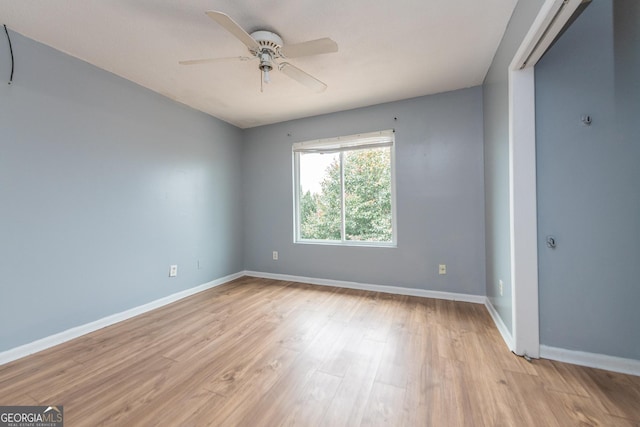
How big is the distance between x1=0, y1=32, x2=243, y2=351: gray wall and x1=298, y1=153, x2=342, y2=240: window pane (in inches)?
55.6

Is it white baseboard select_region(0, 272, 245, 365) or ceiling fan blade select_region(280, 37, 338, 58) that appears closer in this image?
ceiling fan blade select_region(280, 37, 338, 58)

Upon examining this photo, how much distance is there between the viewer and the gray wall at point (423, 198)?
275 centimetres

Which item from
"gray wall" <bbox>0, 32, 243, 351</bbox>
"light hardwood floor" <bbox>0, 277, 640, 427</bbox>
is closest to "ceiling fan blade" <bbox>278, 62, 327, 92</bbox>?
"gray wall" <bbox>0, 32, 243, 351</bbox>

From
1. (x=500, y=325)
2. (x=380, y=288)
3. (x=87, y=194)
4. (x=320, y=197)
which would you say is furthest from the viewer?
(x=320, y=197)

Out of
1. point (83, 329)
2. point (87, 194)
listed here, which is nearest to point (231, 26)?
point (87, 194)

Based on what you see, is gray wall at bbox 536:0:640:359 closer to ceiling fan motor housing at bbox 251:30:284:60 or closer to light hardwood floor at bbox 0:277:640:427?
light hardwood floor at bbox 0:277:640:427

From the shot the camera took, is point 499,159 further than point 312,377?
Yes

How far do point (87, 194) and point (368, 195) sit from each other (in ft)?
9.63

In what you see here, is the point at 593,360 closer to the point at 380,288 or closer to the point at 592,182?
the point at 592,182

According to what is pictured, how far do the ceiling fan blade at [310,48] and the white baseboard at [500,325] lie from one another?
2.39 m

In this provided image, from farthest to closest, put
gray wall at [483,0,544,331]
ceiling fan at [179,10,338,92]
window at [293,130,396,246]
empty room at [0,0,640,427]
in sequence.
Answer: window at [293,130,396,246] → gray wall at [483,0,544,331] → ceiling fan at [179,10,338,92] → empty room at [0,0,640,427]

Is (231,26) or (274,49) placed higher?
(274,49)

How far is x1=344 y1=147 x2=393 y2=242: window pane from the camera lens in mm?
3221

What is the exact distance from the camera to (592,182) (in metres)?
1.54
